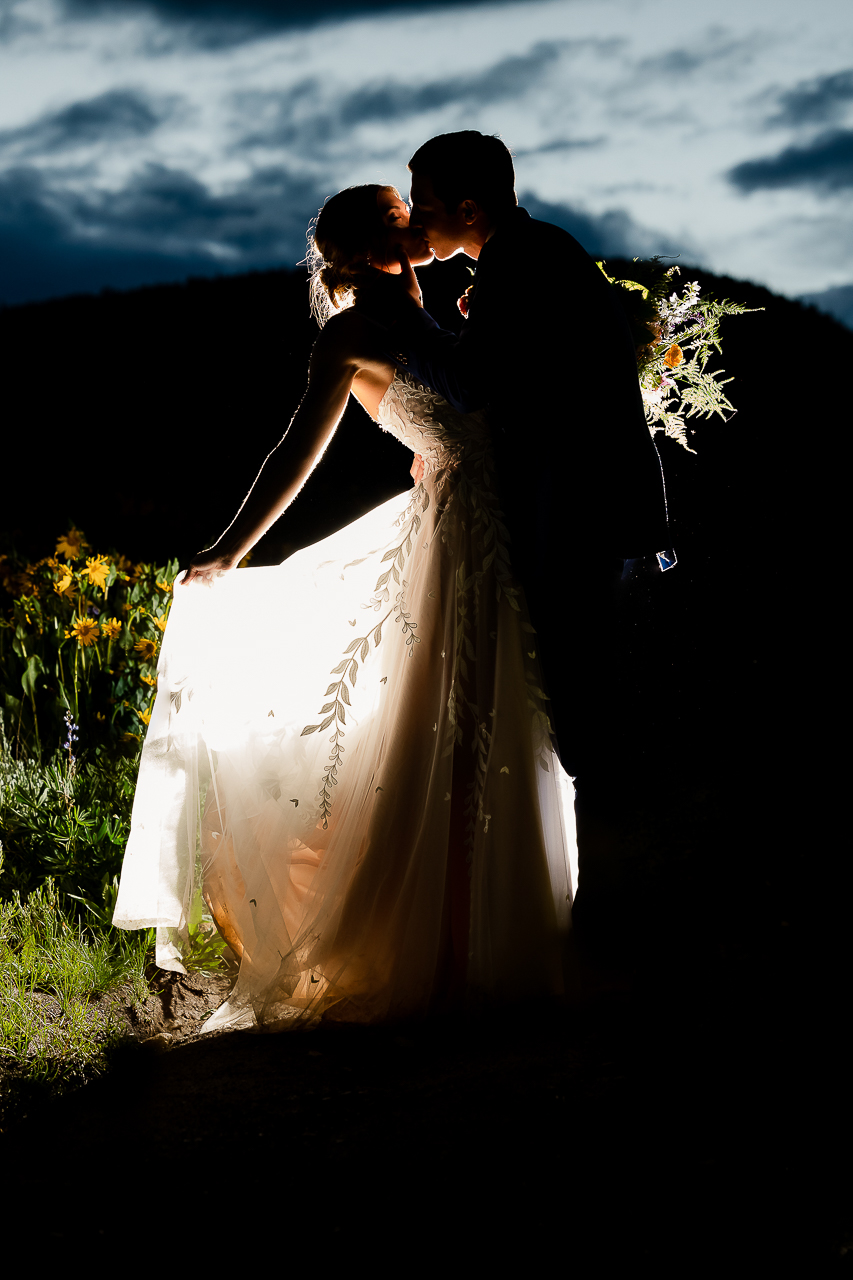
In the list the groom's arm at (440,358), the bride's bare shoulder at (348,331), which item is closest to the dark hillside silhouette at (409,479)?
the groom's arm at (440,358)

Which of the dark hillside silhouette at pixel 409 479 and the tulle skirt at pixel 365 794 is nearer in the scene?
the tulle skirt at pixel 365 794

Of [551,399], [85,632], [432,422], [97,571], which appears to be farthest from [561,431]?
[97,571]

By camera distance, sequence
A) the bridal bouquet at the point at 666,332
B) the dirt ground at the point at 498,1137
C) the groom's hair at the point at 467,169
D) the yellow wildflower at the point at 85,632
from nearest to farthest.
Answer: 1. the dirt ground at the point at 498,1137
2. the groom's hair at the point at 467,169
3. the bridal bouquet at the point at 666,332
4. the yellow wildflower at the point at 85,632

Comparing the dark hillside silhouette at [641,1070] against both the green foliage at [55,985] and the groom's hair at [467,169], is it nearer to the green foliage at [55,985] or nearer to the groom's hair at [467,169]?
the green foliage at [55,985]

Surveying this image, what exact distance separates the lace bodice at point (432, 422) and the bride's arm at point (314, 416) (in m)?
0.07

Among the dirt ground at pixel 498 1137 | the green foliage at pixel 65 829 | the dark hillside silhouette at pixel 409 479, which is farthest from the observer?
the dark hillside silhouette at pixel 409 479

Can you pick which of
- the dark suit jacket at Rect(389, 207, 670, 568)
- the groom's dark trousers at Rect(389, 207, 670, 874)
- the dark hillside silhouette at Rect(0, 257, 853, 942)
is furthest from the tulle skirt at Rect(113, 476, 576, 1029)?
the dark hillside silhouette at Rect(0, 257, 853, 942)

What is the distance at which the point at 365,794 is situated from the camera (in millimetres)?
2568

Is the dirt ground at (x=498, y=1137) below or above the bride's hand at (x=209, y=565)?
below

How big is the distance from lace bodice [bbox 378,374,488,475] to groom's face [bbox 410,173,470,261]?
1.23 feet

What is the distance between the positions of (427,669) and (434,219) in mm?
1152

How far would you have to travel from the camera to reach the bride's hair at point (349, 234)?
254 cm

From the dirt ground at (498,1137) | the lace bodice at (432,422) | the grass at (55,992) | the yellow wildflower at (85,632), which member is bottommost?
the dirt ground at (498,1137)

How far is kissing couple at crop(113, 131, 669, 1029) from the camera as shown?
2.43 metres
